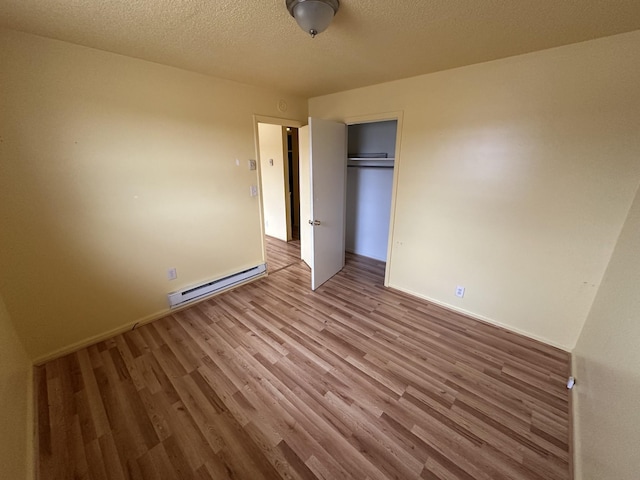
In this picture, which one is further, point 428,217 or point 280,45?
point 428,217

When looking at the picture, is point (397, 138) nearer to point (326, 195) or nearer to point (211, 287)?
point (326, 195)

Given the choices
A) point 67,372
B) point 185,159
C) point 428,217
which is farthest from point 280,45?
point 67,372

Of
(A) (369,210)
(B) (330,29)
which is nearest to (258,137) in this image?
(B) (330,29)

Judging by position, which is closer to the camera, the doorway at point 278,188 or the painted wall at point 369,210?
the painted wall at point 369,210

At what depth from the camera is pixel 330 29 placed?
1.53m

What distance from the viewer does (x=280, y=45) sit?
68.7 inches

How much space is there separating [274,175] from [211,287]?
2.42 meters

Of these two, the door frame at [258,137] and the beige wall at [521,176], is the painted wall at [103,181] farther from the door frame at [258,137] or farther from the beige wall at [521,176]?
the beige wall at [521,176]

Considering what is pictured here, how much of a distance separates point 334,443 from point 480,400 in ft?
3.43

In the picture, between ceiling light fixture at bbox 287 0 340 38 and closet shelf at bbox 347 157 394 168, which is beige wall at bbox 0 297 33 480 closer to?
ceiling light fixture at bbox 287 0 340 38

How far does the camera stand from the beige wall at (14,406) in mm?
1113

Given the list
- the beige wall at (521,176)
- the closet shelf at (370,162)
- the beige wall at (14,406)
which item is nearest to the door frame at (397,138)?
the beige wall at (521,176)

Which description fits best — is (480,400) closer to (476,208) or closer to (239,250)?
(476,208)

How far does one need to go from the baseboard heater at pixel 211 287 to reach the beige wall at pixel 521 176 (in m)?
1.97
